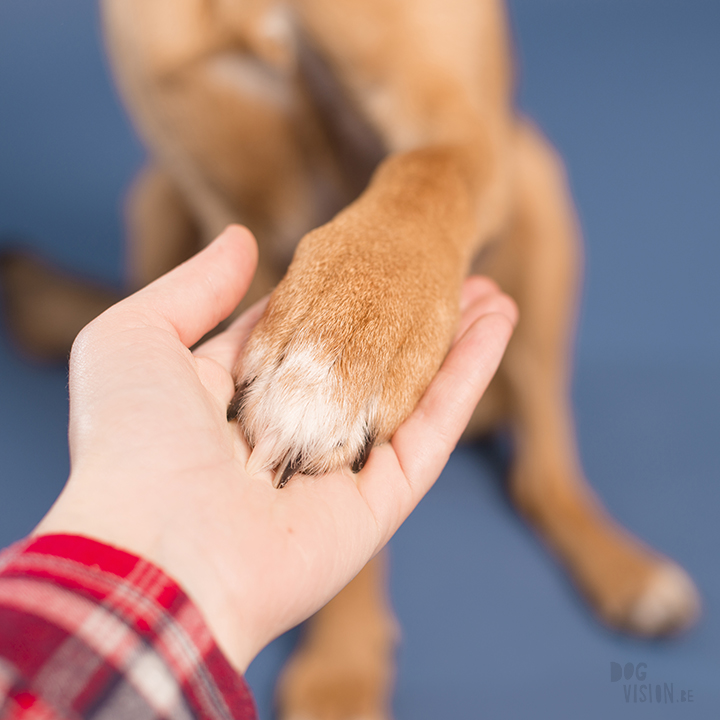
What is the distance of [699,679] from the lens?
127 cm

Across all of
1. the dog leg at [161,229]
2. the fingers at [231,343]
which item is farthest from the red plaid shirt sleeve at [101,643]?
the dog leg at [161,229]

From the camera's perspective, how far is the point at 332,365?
2.35ft

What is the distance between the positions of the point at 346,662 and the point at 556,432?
651 millimetres

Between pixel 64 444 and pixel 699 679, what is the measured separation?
48.6 inches

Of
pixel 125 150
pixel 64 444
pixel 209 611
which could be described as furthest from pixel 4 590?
pixel 125 150

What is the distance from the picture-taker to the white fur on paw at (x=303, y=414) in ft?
2.32

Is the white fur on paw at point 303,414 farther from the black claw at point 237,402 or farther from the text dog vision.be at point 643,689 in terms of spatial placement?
the text dog vision.be at point 643,689

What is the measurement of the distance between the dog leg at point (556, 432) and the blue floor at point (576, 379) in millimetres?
58

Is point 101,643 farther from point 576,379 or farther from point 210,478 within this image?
point 576,379

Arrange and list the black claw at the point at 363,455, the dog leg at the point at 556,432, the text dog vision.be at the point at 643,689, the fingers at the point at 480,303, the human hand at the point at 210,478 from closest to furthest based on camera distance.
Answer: the human hand at the point at 210,478
the black claw at the point at 363,455
the fingers at the point at 480,303
the text dog vision.be at the point at 643,689
the dog leg at the point at 556,432

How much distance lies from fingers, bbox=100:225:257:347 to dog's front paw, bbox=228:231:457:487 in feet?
0.34

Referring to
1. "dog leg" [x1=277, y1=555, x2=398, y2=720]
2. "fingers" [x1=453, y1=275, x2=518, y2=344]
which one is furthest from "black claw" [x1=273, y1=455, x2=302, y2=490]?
"dog leg" [x1=277, y1=555, x2=398, y2=720]

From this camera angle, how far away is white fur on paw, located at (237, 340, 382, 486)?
71cm

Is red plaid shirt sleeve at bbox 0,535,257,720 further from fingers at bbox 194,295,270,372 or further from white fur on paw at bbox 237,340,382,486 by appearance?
fingers at bbox 194,295,270,372
